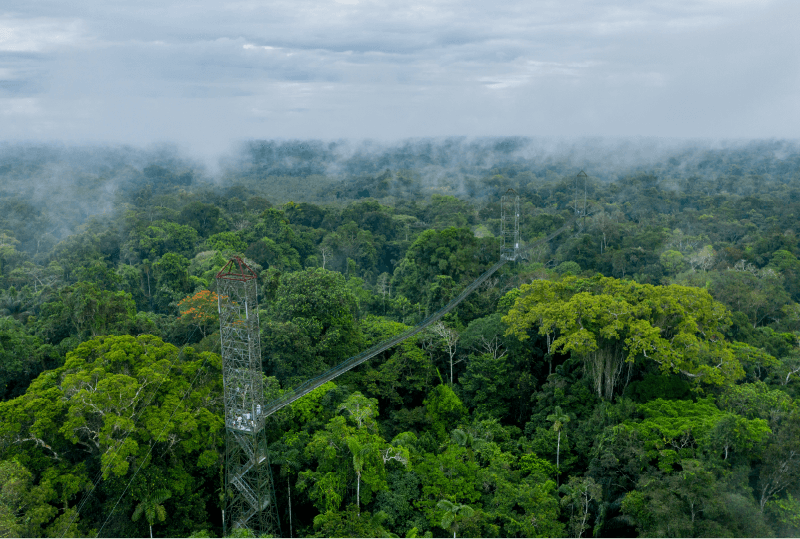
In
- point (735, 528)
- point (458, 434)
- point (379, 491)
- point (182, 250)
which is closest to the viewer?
point (735, 528)

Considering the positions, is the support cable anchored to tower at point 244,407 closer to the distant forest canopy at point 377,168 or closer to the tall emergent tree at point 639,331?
the tall emergent tree at point 639,331

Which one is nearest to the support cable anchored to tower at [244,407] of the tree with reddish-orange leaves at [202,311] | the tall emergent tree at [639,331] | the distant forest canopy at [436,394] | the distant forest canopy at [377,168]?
the distant forest canopy at [436,394]

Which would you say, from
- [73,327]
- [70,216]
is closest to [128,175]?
[70,216]

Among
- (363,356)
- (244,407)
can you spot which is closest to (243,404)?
(244,407)

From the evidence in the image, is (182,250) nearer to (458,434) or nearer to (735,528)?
(458,434)

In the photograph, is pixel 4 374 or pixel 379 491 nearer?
pixel 379 491

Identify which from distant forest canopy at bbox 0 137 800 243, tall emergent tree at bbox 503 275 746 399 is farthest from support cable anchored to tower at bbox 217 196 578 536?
distant forest canopy at bbox 0 137 800 243
